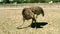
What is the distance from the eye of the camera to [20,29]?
32.5 ft

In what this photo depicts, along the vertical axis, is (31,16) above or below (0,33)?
above

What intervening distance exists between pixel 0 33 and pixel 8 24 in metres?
1.62

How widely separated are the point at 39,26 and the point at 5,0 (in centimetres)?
1188

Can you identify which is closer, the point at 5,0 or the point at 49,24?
the point at 49,24

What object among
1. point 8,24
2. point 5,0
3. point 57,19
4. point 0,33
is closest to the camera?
point 0,33

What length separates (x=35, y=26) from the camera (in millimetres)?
10398

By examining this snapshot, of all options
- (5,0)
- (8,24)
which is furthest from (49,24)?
(5,0)

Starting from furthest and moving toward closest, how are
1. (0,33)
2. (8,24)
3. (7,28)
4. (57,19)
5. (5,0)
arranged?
(5,0)
(57,19)
(8,24)
(7,28)
(0,33)

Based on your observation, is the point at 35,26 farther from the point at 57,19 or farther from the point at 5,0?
the point at 5,0

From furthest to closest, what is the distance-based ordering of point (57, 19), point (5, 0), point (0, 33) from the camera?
point (5, 0) → point (57, 19) → point (0, 33)

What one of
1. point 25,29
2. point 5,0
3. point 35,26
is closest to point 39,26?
point 35,26

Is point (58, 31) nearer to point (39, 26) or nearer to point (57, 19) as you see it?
point (39, 26)

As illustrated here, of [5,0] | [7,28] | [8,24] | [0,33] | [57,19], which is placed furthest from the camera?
[5,0]

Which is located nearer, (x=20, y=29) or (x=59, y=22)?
(x=20, y=29)
